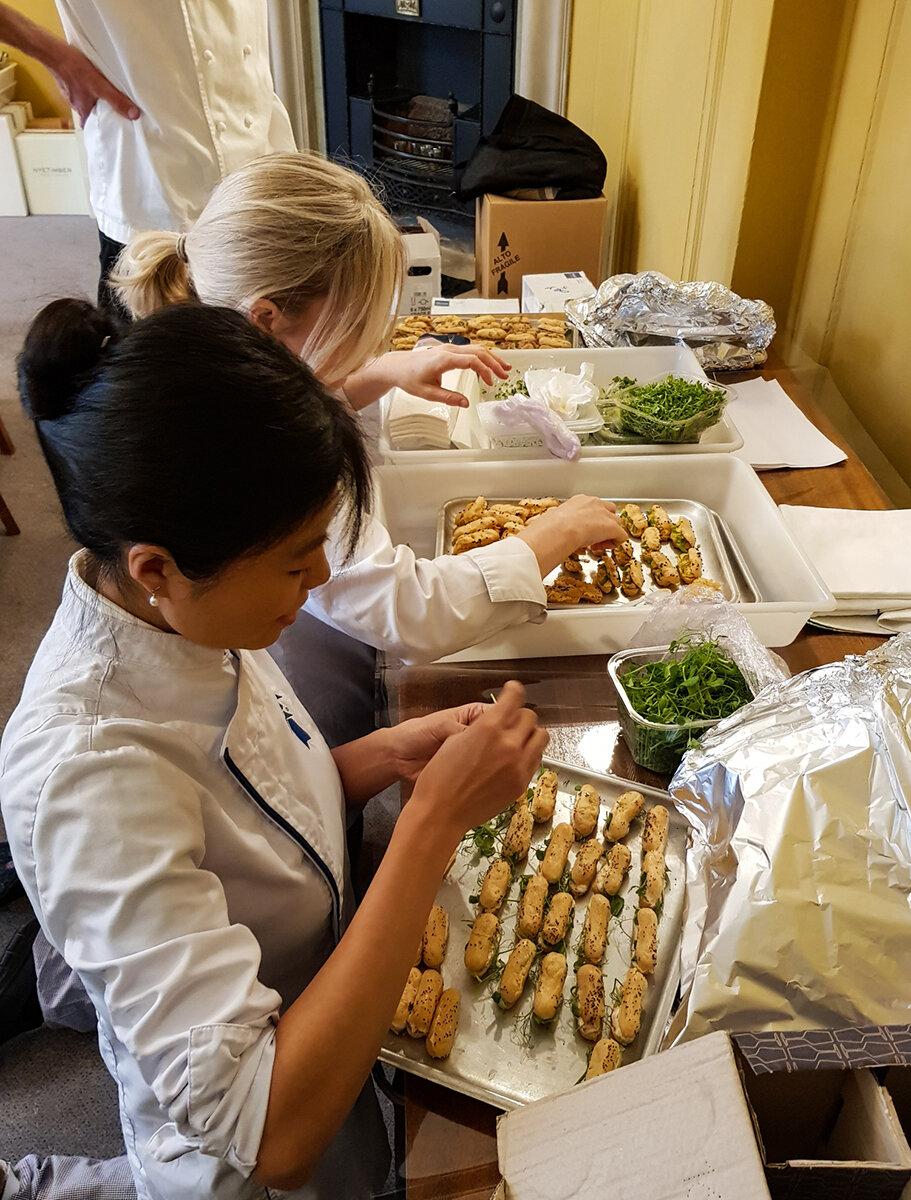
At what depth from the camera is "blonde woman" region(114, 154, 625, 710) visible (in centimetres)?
114

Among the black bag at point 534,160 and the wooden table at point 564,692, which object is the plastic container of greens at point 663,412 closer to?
the wooden table at point 564,692

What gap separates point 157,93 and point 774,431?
1.44m

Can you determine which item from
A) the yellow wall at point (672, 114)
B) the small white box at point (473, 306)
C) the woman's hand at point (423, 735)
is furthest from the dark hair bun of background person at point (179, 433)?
the yellow wall at point (672, 114)

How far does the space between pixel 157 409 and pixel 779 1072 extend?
574 mm

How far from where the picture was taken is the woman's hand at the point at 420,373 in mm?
1546

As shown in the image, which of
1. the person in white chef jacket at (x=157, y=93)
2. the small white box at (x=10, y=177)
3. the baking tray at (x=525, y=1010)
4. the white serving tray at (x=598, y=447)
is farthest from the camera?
the small white box at (x=10, y=177)

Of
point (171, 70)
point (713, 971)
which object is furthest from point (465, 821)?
point (171, 70)

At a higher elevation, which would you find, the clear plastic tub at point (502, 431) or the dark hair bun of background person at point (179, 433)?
the dark hair bun of background person at point (179, 433)

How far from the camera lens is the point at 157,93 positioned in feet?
6.15

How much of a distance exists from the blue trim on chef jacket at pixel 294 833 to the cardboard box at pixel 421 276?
69.4 inches

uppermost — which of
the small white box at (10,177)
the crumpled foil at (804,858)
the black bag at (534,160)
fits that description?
the black bag at (534,160)

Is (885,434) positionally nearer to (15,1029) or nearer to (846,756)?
(846,756)

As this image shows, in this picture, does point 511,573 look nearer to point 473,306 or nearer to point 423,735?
point 423,735

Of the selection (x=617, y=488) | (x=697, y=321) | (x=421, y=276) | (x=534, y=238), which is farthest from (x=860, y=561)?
(x=534, y=238)
